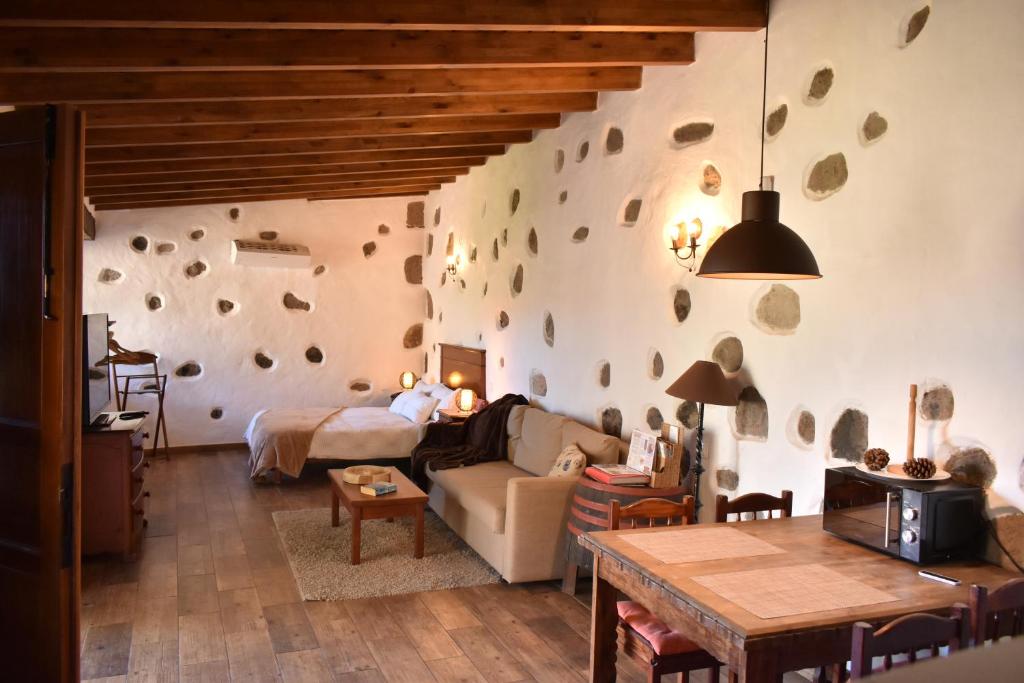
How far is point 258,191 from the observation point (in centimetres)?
755

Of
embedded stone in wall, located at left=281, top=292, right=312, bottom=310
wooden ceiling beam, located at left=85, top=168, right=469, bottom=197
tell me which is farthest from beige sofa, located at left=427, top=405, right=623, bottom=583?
embedded stone in wall, located at left=281, top=292, right=312, bottom=310

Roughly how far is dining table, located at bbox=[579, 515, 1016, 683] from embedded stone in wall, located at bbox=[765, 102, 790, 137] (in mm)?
1681

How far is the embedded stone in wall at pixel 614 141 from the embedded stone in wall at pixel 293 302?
4560 mm

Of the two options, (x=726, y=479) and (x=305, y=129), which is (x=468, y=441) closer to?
(x=305, y=129)

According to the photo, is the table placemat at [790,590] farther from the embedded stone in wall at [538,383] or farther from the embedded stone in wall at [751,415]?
the embedded stone in wall at [538,383]

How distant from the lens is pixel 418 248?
8.96 meters

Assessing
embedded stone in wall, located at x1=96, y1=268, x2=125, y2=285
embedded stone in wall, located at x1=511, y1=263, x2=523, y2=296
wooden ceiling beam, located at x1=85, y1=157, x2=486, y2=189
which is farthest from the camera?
embedded stone in wall, located at x1=96, y1=268, x2=125, y2=285

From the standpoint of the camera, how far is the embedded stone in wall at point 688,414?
4.04m

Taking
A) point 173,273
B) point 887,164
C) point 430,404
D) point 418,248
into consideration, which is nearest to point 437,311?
point 418,248

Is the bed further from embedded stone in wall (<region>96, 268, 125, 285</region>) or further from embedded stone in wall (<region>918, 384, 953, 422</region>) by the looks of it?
embedded stone in wall (<region>918, 384, 953, 422</region>)

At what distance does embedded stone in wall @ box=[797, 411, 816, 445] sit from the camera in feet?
10.8

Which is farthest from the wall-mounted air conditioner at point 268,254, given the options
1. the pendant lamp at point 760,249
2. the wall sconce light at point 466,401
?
the pendant lamp at point 760,249

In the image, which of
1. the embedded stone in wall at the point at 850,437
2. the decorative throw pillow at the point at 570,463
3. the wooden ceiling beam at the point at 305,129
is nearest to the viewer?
the embedded stone in wall at the point at 850,437

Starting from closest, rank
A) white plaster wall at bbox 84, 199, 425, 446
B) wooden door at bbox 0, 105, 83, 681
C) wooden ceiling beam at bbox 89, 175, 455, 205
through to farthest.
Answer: wooden door at bbox 0, 105, 83, 681 → wooden ceiling beam at bbox 89, 175, 455, 205 → white plaster wall at bbox 84, 199, 425, 446
